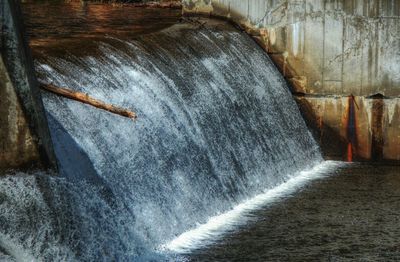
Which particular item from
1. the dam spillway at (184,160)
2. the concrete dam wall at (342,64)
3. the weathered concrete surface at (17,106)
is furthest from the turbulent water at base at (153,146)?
the concrete dam wall at (342,64)

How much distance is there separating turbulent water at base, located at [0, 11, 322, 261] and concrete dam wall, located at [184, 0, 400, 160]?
1.18ft

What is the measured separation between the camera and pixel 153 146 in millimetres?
9156

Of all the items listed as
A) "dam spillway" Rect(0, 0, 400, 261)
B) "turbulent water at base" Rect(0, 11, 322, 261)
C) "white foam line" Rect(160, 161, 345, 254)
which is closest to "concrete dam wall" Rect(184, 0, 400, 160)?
"dam spillway" Rect(0, 0, 400, 261)

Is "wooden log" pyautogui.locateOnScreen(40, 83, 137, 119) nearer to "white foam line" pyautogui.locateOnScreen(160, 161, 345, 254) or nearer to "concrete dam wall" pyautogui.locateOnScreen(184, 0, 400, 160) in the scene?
"white foam line" pyautogui.locateOnScreen(160, 161, 345, 254)

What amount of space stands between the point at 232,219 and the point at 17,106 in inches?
145

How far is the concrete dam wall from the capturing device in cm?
1372

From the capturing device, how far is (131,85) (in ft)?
31.1

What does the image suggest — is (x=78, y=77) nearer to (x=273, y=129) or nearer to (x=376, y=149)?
(x=273, y=129)

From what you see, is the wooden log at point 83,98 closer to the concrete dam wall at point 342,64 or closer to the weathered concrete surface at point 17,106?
the weathered concrete surface at point 17,106

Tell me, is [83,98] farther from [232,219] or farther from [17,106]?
[232,219]

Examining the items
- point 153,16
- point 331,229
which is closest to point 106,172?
point 331,229

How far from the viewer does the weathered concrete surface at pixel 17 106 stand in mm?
6531

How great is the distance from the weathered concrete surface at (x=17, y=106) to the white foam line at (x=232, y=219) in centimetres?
201

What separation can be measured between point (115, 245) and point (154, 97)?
268 cm
